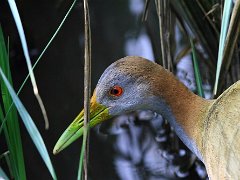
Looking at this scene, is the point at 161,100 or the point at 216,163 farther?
the point at 161,100

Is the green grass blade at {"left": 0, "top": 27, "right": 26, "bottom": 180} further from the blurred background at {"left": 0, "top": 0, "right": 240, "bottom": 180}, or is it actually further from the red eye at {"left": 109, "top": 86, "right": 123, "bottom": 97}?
the blurred background at {"left": 0, "top": 0, "right": 240, "bottom": 180}

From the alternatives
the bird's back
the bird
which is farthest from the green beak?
the bird's back

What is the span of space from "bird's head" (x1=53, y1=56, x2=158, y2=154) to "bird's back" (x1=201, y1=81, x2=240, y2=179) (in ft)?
0.85

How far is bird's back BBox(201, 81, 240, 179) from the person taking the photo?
182 cm

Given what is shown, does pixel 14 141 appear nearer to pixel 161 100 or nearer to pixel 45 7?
→ pixel 161 100

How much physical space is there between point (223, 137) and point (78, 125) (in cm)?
53

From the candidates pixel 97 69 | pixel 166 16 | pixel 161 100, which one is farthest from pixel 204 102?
pixel 97 69

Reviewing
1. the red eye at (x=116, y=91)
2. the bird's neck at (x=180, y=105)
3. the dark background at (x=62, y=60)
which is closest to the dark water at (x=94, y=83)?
the dark background at (x=62, y=60)

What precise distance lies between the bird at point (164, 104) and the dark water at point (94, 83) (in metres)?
0.70

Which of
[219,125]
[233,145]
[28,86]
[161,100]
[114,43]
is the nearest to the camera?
[233,145]

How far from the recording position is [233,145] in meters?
1.82

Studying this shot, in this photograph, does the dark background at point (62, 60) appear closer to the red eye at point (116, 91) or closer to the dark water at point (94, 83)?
the dark water at point (94, 83)

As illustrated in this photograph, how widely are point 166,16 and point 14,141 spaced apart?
0.92 m

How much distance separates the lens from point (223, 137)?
1892mm
